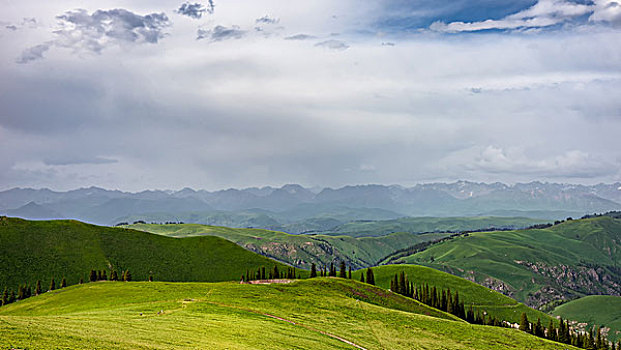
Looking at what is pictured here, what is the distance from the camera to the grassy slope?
43.6 metres

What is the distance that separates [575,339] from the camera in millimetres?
168250

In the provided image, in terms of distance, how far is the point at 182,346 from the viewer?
43.7 metres

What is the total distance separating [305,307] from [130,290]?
42.9 m

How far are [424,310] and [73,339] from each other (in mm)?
113810

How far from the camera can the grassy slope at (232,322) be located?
143 feet

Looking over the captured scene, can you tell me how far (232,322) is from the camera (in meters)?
63.8

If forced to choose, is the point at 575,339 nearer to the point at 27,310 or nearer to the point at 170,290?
the point at 170,290

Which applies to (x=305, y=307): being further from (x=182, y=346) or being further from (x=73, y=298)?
(x=73, y=298)

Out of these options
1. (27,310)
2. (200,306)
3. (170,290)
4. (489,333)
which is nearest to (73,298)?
(27,310)

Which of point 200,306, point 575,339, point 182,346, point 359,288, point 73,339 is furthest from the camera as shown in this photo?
point 575,339

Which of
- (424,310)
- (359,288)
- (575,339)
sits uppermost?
(359,288)

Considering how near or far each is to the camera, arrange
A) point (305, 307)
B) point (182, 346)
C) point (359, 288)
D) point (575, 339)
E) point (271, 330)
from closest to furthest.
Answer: point (182, 346)
point (271, 330)
point (305, 307)
point (359, 288)
point (575, 339)

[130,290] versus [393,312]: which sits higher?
[130,290]

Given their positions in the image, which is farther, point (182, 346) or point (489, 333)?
point (489, 333)
